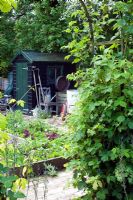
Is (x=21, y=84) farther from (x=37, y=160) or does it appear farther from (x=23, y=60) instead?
(x=37, y=160)

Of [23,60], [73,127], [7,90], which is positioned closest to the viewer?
[73,127]

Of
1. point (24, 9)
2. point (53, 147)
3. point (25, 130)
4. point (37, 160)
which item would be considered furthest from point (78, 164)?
point (24, 9)

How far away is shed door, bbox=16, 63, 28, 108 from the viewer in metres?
12.3

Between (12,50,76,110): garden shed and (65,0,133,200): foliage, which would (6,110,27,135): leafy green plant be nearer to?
(65,0,133,200): foliage

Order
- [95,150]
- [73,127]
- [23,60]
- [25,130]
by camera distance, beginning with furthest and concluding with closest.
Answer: [23,60] → [25,130] → [73,127] → [95,150]

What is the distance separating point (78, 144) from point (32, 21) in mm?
11068

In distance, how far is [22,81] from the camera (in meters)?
12.5

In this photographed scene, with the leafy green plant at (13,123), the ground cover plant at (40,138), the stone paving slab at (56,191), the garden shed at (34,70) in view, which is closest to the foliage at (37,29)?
the garden shed at (34,70)

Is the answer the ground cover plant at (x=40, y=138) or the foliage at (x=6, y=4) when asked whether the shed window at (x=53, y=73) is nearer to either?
the ground cover plant at (x=40, y=138)

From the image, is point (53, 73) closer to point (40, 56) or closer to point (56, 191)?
point (40, 56)

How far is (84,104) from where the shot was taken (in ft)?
9.56

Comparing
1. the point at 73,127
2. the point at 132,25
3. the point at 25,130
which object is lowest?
the point at 25,130

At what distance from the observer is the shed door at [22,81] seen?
12.3 m

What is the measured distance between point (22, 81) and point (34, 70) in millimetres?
899
